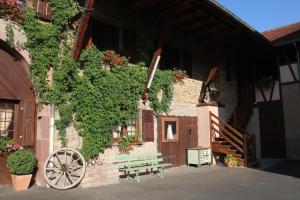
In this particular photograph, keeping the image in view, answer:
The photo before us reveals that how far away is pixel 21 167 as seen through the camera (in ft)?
24.7

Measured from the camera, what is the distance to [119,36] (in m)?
10.6

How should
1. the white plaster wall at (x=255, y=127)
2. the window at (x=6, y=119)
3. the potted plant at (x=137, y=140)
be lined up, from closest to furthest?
the window at (x=6, y=119), the potted plant at (x=137, y=140), the white plaster wall at (x=255, y=127)

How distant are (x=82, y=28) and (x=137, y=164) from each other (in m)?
4.22

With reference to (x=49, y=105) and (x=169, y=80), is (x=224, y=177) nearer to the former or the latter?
(x=169, y=80)

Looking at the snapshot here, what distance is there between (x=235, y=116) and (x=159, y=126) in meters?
4.58

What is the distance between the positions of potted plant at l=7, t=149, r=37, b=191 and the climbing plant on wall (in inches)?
41.6

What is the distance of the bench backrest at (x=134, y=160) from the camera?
9.58m

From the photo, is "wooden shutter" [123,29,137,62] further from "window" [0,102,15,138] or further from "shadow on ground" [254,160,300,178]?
"shadow on ground" [254,160,300,178]

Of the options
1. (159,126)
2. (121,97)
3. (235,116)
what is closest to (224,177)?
(159,126)

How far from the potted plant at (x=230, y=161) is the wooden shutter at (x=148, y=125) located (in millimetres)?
3282

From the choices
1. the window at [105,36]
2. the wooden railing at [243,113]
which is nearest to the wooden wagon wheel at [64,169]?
the window at [105,36]

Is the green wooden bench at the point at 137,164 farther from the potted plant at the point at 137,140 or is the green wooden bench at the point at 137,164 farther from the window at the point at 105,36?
the window at the point at 105,36

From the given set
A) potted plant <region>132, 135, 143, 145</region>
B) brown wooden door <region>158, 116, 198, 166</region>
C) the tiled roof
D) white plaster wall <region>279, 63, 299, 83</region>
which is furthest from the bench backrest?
the tiled roof

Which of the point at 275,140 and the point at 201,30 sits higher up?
the point at 201,30
